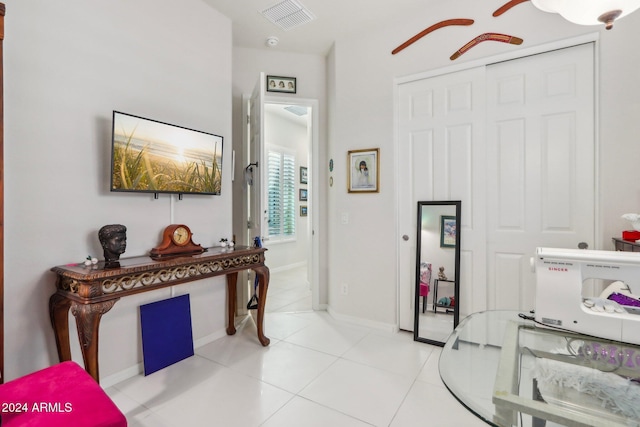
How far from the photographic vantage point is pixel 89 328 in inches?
61.6

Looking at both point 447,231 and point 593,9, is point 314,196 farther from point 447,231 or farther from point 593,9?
point 593,9

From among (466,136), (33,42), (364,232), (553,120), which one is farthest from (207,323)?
(553,120)

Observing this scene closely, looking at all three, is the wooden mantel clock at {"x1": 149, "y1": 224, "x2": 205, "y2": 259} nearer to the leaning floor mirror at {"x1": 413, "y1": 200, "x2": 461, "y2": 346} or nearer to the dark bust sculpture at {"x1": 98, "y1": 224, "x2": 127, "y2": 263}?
the dark bust sculpture at {"x1": 98, "y1": 224, "x2": 127, "y2": 263}

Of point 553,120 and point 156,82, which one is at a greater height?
point 156,82

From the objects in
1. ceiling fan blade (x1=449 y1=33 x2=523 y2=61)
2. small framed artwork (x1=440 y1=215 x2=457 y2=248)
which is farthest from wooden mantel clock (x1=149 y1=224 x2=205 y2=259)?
ceiling fan blade (x1=449 y1=33 x2=523 y2=61)

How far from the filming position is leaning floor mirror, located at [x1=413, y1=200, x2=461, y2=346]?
2.57 metres

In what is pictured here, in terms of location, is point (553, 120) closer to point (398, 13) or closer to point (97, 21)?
point (398, 13)

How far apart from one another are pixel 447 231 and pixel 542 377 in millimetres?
1761

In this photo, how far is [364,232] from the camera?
3055mm

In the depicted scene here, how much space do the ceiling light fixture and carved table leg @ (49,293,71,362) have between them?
2957 mm

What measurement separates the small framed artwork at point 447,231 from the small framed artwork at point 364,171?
0.70 metres

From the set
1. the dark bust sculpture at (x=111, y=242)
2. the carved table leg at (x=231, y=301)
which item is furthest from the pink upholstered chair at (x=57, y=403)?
the carved table leg at (x=231, y=301)

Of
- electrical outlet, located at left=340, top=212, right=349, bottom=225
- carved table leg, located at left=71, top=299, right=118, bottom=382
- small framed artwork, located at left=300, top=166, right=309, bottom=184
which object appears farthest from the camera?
small framed artwork, located at left=300, top=166, right=309, bottom=184

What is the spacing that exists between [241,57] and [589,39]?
3.16 m
